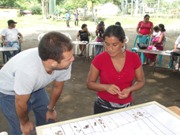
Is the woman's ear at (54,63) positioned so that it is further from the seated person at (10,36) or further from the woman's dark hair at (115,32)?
the seated person at (10,36)

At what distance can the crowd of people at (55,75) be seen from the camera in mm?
1610

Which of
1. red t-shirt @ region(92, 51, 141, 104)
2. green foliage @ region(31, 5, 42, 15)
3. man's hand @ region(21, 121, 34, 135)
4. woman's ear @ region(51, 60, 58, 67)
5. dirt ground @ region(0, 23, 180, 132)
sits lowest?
dirt ground @ region(0, 23, 180, 132)

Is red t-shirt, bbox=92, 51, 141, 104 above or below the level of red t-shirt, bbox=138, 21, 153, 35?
below

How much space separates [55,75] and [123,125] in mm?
751

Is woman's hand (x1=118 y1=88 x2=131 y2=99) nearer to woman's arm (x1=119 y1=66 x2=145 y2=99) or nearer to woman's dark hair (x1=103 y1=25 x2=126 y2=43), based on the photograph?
woman's arm (x1=119 y1=66 x2=145 y2=99)

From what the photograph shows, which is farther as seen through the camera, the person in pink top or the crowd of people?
the person in pink top

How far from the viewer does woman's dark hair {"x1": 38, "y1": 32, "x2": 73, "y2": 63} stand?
1.53 metres

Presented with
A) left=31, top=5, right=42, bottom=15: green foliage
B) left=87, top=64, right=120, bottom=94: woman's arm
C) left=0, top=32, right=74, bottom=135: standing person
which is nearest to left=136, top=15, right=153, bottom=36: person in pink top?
left=87, top=64, right=120, bottom=94: woman's arm

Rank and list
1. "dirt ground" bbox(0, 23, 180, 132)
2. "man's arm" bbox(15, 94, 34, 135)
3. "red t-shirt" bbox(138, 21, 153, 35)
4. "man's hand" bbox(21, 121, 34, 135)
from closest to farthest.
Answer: "man's arm" bbox(15, 94, 34, 135) → "man's hand" bbox(21, 121, 34, 135) → "dirt ground" bbox(0, 23, 180, 132) → "red t-shirt" bbox(138, 21, 153, 35)

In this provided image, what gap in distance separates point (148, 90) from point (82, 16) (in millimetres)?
22656

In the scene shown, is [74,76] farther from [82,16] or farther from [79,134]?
[82,16]

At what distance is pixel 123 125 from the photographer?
165 centimetres

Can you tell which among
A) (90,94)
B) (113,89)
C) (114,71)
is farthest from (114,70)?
(90,94)

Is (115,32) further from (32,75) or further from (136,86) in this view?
(32,75)
